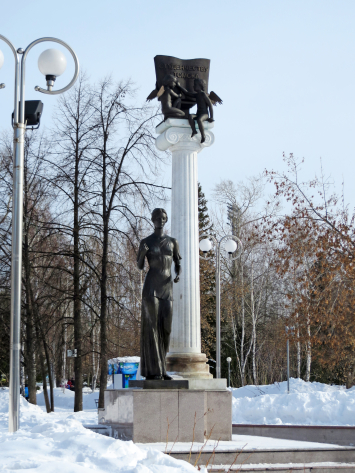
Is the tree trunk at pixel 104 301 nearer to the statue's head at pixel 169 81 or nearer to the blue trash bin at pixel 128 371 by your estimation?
the blue trash bin at pixel 128 371

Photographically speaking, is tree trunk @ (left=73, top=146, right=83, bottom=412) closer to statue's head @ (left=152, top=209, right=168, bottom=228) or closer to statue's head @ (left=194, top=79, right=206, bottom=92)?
statue's head @ (left=194, top=79, right=206, bottom=92)

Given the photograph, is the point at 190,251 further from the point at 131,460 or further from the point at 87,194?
the point at 87,194

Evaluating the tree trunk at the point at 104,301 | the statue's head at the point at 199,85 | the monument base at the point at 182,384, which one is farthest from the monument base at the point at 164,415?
the tree trunk at the point at 104,301

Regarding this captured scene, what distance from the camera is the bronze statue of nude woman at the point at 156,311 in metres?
10.7

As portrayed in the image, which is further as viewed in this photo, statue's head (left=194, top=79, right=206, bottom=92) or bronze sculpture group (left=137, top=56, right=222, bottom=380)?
statue's head (left=194, top=79, right=206, bottom=92)

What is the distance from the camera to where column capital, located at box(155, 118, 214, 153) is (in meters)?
13.1

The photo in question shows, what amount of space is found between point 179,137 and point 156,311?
13.2 ft

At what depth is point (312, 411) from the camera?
16.7 m

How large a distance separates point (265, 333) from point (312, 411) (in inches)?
1086

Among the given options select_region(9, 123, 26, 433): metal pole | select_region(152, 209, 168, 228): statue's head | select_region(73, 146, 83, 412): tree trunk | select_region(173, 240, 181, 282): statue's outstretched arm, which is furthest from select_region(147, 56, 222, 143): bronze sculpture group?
select_region(73, 146, 83, 412): tree trunk

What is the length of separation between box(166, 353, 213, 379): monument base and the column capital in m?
4.14

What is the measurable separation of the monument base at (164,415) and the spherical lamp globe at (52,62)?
5018 millimetres

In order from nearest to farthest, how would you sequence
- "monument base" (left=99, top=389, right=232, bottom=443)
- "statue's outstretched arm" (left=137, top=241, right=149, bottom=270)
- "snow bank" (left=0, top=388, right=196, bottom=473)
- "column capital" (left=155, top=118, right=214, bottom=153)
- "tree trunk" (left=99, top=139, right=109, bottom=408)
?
"snow bank" (left=0, top=388, right=196, bottom=473) < "monument base" (left=99, top=389, right=232, bottom=443) < "statue's outstretched arm" (left=137, top=241, right=149, bottom=270) < "column capital" (left=155, top=118, right=214, bottom=153) < "tree trunk" (left=99, top=139, right=109, bottom=408)

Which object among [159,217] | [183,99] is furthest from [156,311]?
[183,99]
